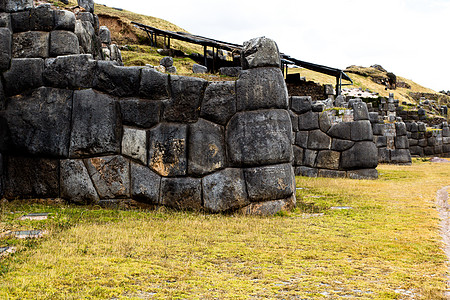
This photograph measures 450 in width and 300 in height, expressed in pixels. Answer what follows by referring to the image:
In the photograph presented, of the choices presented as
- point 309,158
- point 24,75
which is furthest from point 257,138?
point 309,158

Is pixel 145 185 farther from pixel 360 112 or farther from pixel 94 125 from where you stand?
pixel 360 112

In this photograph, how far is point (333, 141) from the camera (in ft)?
49.3

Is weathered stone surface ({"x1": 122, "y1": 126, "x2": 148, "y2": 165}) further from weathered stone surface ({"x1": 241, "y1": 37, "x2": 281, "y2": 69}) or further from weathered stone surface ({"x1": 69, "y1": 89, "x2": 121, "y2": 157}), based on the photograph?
weathered stone surface ({"x1": 241, "y1": 37, "x2": 281, "y2": 69})

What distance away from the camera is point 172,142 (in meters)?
7.65

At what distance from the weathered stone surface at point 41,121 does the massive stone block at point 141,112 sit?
1.10 meters

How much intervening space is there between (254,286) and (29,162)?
18.3 ft

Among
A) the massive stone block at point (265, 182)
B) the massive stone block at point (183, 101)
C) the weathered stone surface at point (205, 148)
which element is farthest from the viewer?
the massive stone block at point (183, 101)

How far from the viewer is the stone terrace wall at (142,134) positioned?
24.9 feet

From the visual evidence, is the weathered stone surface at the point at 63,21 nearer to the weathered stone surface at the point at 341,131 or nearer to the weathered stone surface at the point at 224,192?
the weathered stone surface at the point at 224,192

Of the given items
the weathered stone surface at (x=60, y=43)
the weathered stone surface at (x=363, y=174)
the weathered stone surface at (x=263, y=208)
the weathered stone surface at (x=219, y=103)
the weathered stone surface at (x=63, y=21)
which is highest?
the weathered stone surface at (x=63, y=21)

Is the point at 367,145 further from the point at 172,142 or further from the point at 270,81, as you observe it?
the point at 172,142

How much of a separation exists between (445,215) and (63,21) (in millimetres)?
8488

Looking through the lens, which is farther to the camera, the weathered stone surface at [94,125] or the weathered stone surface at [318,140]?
the weathered stone surface at [318,140]

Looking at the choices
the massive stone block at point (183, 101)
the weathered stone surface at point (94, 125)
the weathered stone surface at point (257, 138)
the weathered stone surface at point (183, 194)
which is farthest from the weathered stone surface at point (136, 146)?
the weathered stone surface at point (257, 138)
